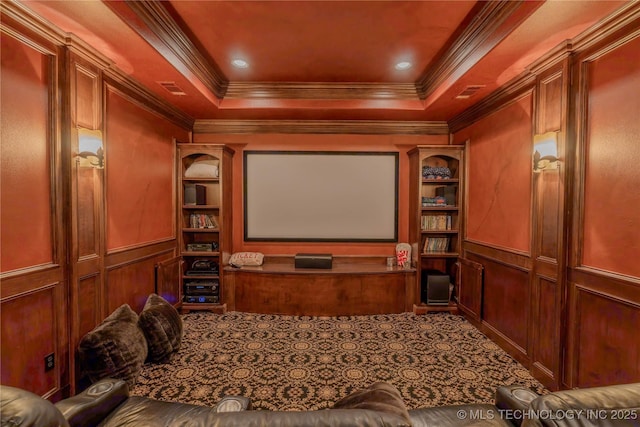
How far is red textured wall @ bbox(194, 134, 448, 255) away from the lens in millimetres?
4402

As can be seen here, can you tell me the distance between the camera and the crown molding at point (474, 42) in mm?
2043

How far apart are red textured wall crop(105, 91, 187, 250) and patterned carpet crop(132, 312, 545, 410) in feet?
4.14

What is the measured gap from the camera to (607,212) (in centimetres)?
204

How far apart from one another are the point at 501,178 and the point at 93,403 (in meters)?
3.75

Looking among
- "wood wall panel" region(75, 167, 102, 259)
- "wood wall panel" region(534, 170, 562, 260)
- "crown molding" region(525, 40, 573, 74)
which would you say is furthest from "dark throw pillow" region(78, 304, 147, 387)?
"crown molding" region(525, 40, 573, 74)

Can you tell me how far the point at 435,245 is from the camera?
13.7ft

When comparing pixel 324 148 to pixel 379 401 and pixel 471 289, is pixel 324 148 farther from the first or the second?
pixel 379 401

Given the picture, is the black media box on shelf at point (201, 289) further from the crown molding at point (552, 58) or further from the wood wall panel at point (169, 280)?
the crown molding at point (552, 58)

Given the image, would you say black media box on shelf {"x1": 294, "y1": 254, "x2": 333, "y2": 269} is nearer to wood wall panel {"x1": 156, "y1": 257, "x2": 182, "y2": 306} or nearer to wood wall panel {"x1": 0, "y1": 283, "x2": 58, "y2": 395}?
wood wall panel {"x1": 156, "y1": 257, "x2": 182, "y2": 306}

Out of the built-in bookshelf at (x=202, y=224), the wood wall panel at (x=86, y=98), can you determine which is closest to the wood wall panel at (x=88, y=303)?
the wood wall panel at (x=86, y=98)

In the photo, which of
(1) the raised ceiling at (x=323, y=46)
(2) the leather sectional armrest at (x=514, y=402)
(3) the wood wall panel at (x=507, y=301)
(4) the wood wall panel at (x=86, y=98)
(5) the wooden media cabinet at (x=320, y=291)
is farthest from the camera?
(5) the wooden media cabinet at (x=320, y=291)

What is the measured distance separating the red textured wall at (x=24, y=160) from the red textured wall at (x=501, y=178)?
3900 millimetres

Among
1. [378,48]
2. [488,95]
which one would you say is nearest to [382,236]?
[488,95]

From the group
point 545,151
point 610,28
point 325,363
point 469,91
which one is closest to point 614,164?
point 545,151
